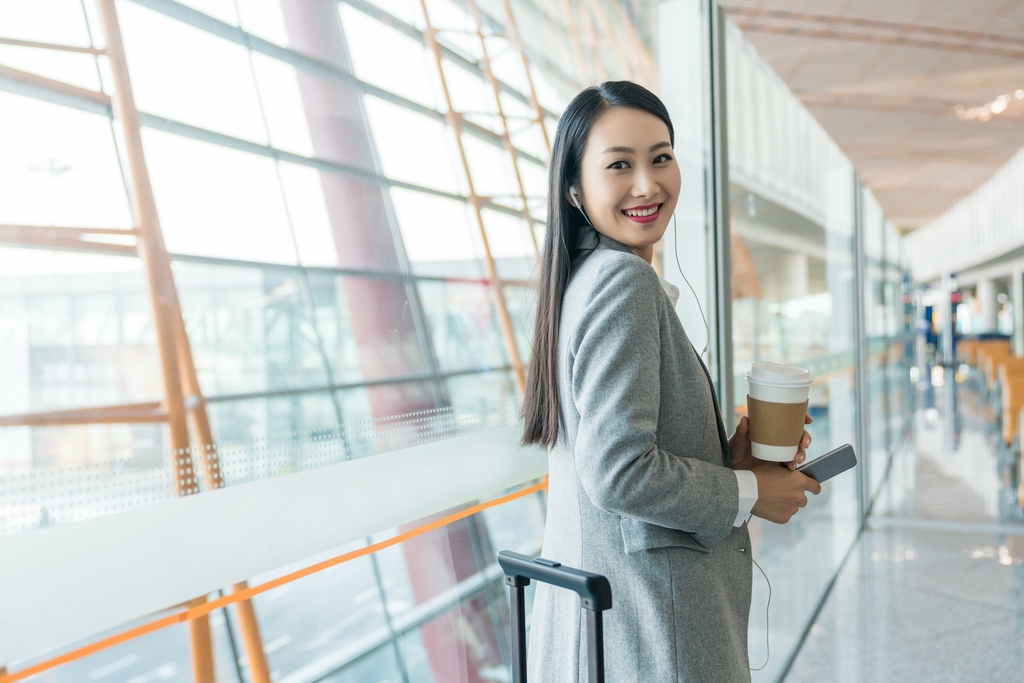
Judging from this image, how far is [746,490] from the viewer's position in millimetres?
1064

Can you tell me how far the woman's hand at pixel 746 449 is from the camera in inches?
46.5

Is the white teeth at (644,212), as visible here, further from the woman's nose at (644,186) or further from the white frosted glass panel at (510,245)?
the white frosted glass panel at (510,245)

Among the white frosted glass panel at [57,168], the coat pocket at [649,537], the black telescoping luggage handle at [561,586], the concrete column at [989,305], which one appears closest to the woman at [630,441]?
the coat pocket at [649,537]

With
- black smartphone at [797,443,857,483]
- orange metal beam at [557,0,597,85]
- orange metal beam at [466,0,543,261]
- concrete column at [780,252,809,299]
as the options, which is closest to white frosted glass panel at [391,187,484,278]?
orange metal beam at [466,0,543,261]

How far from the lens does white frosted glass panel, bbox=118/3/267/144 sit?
45.4 inches

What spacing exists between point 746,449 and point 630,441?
408 millimetres

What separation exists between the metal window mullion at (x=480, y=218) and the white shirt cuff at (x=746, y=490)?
87cm

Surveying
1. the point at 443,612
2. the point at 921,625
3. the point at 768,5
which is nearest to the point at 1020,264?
the point at 768,5

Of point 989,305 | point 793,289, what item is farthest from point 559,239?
point 989,305

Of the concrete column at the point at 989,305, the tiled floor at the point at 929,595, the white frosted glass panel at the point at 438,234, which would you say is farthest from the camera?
the concrete column at the point at 989,305

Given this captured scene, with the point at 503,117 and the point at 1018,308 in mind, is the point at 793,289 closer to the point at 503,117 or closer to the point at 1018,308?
the point at 503,117

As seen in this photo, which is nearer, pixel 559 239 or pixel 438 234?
pixel 559 239

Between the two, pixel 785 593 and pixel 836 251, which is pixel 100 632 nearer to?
pixel 785 593

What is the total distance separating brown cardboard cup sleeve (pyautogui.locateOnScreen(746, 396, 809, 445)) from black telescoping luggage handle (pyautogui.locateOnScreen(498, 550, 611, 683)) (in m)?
0.43
